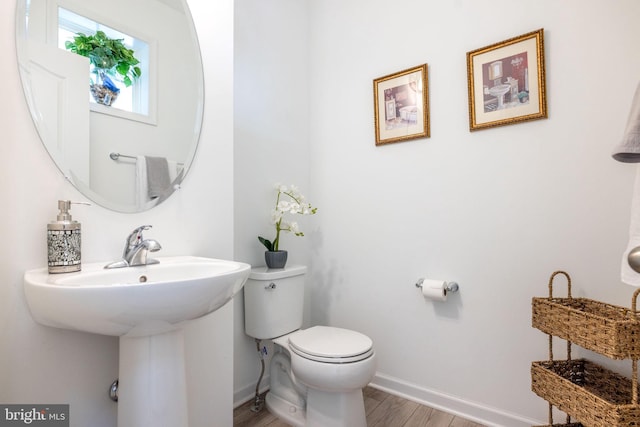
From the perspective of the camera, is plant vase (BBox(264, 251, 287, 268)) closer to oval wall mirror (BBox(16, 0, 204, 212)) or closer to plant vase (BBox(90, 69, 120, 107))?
oval wall mirror (BBox(16, 0, 204, 212))

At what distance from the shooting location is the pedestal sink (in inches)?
29.8

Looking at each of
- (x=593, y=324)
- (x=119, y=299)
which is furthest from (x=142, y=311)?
(x=593, y=324)

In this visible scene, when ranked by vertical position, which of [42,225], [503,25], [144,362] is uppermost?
[503,25]

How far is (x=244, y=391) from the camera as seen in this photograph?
1755mm

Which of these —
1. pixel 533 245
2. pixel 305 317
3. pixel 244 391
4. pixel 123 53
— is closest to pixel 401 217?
pixel 533 245

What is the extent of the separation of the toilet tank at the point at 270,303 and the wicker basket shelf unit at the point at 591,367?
43.4 inches

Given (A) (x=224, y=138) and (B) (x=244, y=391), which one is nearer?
(A) (x=224, y=138)

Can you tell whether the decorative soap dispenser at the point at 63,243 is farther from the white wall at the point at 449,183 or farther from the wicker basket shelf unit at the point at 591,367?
the wicker basket shelf unit at the point at 591,367

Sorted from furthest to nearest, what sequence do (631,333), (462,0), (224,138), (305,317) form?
(305,317)
(462,0)
(224,138)
(631,333)

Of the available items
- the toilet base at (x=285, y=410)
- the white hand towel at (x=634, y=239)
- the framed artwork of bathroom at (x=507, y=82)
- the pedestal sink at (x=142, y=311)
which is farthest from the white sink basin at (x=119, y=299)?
the framed artwork of bathroom at (x=507, y=82)

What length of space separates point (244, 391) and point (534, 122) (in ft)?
6.47

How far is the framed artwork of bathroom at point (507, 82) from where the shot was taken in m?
1.43

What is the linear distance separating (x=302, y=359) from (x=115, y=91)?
126 cm

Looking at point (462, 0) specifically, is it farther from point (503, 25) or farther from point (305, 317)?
point (305, 317)
